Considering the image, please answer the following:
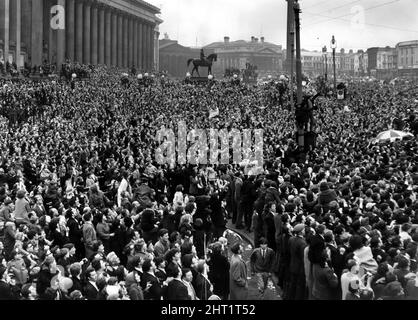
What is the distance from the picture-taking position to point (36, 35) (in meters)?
69.4

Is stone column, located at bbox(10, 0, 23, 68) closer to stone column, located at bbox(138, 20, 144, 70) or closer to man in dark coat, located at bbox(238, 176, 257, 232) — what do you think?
stone column, located at bbox(138, 20, 144, 70)

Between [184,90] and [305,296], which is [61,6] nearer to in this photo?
[184,90]

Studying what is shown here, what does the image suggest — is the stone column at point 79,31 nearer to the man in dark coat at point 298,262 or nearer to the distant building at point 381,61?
the distant building at point 381,61

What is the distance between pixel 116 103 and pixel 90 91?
19.4 ft

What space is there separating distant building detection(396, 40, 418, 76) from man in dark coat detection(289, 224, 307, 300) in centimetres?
Answer: 9713

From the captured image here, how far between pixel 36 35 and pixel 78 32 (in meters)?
14.5

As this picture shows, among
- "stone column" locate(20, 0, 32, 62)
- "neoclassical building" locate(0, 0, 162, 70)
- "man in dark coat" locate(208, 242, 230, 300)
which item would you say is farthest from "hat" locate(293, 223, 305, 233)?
"stone column" locate(20, 0, 32, 62)

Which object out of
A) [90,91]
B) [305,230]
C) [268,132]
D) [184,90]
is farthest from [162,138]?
[184,90]

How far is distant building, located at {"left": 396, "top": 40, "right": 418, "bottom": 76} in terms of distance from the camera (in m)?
108

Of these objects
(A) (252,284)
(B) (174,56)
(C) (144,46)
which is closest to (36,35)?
(C) (144,46)

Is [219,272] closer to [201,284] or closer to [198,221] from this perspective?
[201,284]

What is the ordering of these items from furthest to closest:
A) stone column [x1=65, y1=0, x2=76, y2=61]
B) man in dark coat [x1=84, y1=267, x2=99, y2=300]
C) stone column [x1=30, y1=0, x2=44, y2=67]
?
stone column [x1=65, y1=0, x2=76, y2=61]
stone column [x1=30, y1=0, x2=44, y2=67]
man in dark coat [x1=84, y1=267, x2=99, y2=300]

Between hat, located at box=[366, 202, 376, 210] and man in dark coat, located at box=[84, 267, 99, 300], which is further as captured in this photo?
hat, located at box=[366, 202, 376, 210]

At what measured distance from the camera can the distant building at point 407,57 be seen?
355 feet
